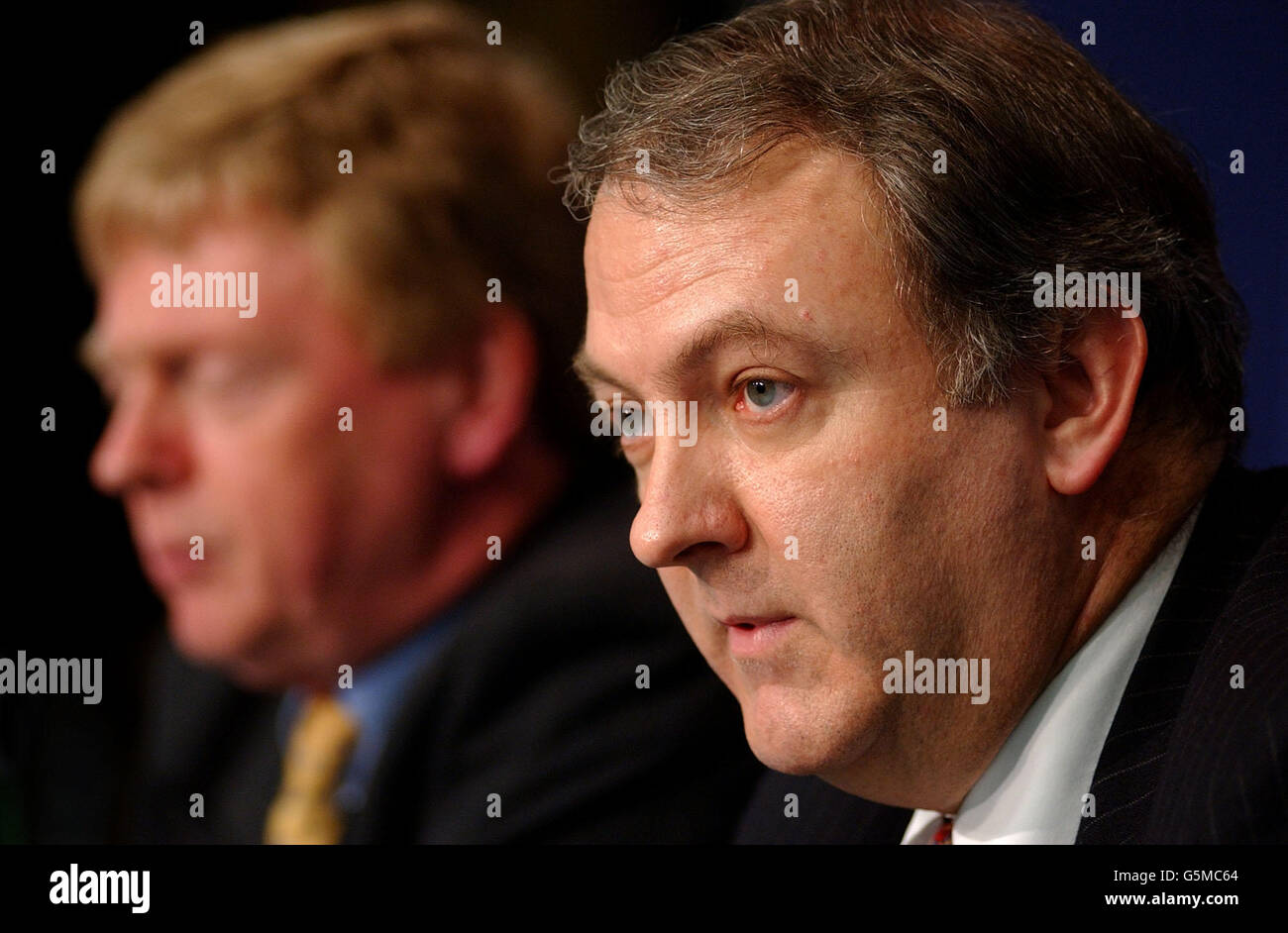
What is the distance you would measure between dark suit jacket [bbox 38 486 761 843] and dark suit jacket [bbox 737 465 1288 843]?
610 millimetres

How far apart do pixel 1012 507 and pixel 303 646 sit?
1162 mm

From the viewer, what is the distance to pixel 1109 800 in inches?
44.3

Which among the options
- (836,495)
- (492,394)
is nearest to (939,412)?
(836,495)

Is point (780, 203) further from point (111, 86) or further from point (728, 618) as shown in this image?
point (111, 86)

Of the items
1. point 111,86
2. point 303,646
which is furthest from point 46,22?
point 303,646

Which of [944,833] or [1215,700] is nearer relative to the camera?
[1215,700]

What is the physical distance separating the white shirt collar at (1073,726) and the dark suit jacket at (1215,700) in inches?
1.2

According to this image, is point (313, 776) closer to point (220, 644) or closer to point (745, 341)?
point (220, 644)

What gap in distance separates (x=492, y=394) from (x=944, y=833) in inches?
35.1

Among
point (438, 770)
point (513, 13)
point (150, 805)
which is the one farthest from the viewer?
point (150, 805)

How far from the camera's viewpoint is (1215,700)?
1.04 meters

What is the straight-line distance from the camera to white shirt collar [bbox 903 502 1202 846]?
3.87 ft

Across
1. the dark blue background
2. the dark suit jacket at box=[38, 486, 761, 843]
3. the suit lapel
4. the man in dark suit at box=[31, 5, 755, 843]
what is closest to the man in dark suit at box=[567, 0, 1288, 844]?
the suit lapel

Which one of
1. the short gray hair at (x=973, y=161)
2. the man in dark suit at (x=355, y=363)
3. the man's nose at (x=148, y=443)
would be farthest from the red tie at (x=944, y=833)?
the man's nose at (x=148, y=443)
